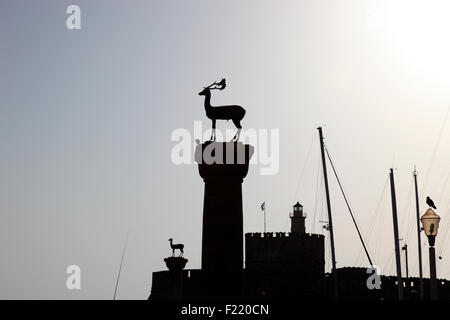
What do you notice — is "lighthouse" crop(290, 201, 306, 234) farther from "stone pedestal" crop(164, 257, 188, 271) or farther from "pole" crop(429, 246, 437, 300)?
"pole" crop(429, 246, 437, 300)

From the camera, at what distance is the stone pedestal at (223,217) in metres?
30.8

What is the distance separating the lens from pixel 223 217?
31172 mm

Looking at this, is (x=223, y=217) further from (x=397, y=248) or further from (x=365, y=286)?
(x=365, y=286)

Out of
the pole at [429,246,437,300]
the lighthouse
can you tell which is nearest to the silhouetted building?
the lighthouse

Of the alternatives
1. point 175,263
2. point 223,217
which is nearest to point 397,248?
point 175,263

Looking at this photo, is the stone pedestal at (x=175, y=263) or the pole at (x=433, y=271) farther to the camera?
the stone pedestal at (x=175, y=263)

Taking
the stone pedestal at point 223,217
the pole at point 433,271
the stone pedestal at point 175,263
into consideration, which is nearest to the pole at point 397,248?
the stone pedestal at point 175,263

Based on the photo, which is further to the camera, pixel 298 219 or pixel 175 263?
pixel 298 219

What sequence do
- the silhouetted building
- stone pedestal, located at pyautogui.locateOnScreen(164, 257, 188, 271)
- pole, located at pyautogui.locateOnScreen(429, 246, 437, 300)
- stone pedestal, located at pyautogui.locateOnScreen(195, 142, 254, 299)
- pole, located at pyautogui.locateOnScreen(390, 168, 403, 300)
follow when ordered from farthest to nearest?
the silhouetted building < stone pedestal, located at pyautogui.locateOnScreen(164, 257, 188, 271) < pole, located at pyautogui.locateOnScreen(390, 168, 403, 300) < stone pedestal, located at pyautogui.locateOnScreen(195, 142, 254, 299) < pole, located at pyautogui.locateOnScreen(429, 246, 437, 300)

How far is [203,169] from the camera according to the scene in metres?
31.6

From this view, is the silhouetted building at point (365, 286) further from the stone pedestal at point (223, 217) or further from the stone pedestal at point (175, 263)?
the stone pedestal at point (223, 217)

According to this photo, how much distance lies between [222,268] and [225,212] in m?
1.99

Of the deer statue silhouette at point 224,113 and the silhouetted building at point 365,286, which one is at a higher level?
the deer statue silhouette at point 224,113

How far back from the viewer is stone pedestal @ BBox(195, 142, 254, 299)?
30750 millimetres
